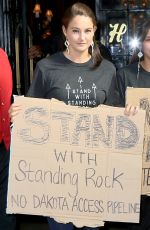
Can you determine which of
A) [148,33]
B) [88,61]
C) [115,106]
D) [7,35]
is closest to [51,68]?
[88,61]

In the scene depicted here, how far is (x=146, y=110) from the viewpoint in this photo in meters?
1.90

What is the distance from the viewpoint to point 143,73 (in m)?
1.94

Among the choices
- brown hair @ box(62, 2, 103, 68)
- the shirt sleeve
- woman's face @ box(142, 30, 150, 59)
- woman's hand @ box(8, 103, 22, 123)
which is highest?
brown hair @ box(62, 2, 103, 68)

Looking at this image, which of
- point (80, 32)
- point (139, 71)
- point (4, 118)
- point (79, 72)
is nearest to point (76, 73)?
point (79, 72)

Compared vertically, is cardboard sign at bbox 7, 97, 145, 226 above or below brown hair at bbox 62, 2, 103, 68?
below

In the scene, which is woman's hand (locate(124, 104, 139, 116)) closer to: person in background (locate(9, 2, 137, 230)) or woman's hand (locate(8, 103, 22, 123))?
person in background (locate(9, 2, 137, 230))

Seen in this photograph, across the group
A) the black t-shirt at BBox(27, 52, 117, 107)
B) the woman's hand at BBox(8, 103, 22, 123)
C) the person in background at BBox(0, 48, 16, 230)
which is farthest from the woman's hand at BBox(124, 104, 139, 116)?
the person in background at BBox(0, 48, 16, 230)

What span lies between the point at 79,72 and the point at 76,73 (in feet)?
0.05

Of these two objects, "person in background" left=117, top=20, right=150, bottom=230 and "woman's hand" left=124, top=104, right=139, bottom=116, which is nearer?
"woman's hand" left=124, top=104, right=139, bottom=116

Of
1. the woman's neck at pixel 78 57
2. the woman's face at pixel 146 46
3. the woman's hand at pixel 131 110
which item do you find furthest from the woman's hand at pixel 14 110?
the woman's face at pixel 146 46

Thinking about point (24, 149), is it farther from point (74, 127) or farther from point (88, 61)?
point (88, 61)

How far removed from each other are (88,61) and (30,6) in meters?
8.86

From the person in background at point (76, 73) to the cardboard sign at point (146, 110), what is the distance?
10 centimetres

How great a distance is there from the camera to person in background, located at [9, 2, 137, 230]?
1.87 meters
